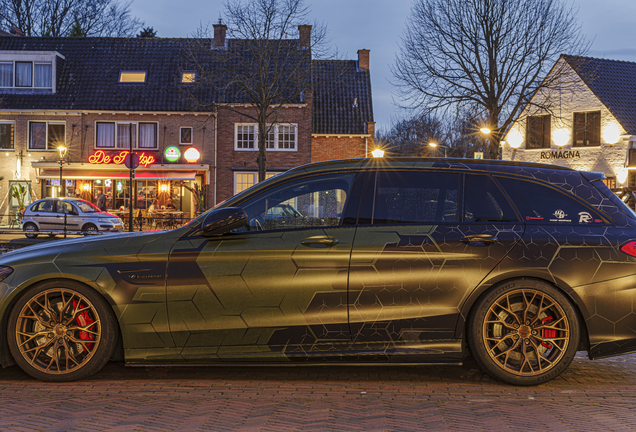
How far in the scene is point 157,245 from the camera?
4715mm

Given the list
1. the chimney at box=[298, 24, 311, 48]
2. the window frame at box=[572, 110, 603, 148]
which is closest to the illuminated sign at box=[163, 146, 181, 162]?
the chimney at box=[298, 24, 311, 48]

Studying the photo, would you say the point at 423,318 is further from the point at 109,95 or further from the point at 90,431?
the point at 109,95

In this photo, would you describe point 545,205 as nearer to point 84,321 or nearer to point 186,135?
point 84,321

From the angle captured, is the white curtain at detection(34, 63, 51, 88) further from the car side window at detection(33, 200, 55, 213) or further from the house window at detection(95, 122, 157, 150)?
the car side window at detection(33, 200, 55, 213)

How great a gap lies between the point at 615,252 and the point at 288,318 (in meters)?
2.58

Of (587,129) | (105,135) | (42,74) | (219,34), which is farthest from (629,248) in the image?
(42,74)

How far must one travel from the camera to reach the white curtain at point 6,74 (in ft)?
110

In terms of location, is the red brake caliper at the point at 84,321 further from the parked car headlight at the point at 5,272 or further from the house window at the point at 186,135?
the house window at the point at 186,135

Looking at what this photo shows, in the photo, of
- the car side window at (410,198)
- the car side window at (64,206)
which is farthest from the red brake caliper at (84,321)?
the car side window at (64,206)

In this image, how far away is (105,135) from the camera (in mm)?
33125

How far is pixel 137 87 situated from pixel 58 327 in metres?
31.4

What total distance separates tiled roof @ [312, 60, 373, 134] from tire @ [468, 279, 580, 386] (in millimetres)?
31329

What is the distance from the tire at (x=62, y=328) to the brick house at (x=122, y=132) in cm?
2750

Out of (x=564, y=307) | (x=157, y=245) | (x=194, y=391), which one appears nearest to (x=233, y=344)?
(x=194, y=391)
